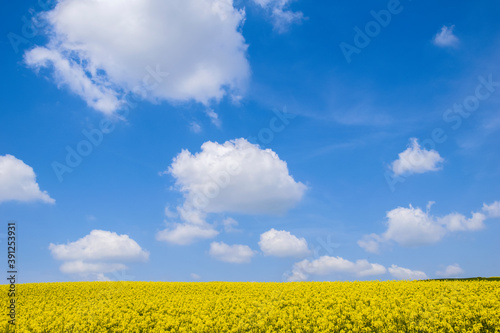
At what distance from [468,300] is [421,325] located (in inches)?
202

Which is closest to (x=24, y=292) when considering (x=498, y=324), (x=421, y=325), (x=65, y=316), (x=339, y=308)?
(x=65, y=316)

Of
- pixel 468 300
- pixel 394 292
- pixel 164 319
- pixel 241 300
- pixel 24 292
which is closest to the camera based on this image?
pixel 164 319

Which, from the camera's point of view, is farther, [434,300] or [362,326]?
[434,300]

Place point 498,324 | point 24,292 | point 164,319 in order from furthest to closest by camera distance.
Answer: point 24,292
point 164,319
point 498,324

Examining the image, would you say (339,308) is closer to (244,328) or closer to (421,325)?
(421,325)

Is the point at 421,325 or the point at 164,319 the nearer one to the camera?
the point at 421,325

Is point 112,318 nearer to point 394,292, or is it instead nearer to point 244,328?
point 244,328

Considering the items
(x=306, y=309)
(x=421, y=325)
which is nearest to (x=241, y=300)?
(x=306, y=309)

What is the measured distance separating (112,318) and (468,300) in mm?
17910

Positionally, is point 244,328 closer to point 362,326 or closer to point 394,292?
point 362,326

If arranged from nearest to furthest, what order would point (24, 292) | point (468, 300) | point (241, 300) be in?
point (468, 300), point (241, 300), point (24, 292)

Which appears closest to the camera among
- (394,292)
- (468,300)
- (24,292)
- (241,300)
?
(468,300)

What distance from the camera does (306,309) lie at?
54.1 ft

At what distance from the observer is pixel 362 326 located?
14211 mm
